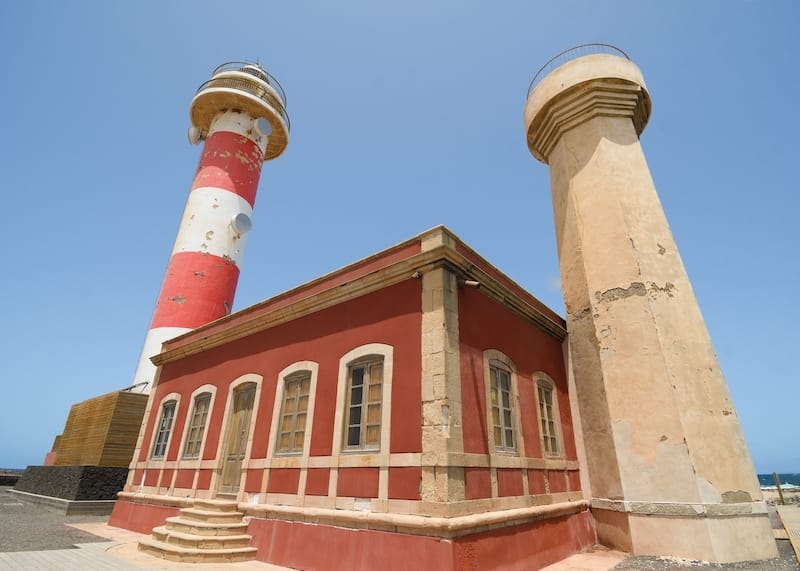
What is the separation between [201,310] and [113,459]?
5.19 m

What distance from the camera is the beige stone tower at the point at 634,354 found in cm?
767

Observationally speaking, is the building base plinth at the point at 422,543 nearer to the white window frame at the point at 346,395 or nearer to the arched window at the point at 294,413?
the white window frame at the point at 346,395

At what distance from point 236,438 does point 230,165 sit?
40.7 ft

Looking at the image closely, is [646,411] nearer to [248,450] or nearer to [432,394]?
[432,394]

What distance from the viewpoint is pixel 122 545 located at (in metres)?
8.43

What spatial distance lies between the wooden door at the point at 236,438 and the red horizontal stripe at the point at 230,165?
34.6 ft

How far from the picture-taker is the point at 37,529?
32.1 feet

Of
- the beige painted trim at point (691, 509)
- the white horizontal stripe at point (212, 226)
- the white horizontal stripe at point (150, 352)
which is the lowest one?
the beige painted trim at point (691, 509)

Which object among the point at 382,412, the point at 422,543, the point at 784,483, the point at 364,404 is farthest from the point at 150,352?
the point at 784,483

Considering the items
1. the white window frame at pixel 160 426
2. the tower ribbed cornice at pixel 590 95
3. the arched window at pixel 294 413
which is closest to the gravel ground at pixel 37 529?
the white window frame at pixel 160 426

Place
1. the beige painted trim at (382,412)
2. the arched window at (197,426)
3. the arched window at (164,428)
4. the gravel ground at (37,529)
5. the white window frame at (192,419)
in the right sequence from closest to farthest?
the beige painted trim at (382,412)
the gravel ground at (37,529)
the white window frame at (192,419)
the arched window at (197,426)
the arched window at (164,428)

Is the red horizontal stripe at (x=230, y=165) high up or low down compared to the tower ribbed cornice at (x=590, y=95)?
up

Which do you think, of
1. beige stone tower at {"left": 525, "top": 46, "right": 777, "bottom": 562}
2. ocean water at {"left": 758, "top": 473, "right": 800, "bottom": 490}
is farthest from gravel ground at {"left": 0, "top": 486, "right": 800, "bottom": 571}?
ocean water at {"left": 758, "top": 473, "right": 800, "bottom": 490}

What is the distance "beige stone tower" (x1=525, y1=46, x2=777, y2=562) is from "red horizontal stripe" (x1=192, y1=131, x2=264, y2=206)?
12.1 m
